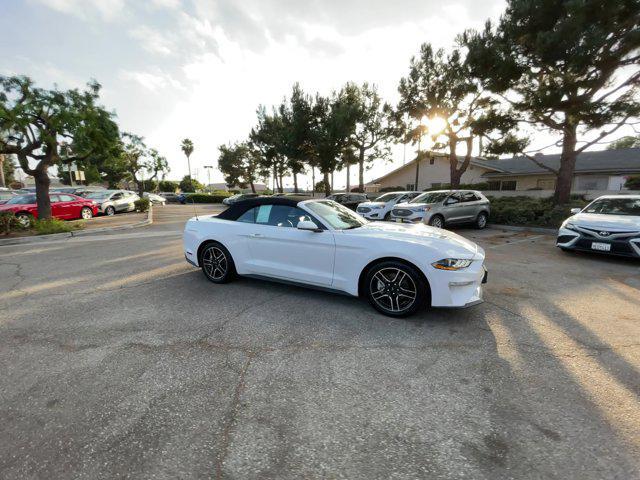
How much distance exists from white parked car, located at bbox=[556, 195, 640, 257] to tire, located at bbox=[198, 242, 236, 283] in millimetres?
7368

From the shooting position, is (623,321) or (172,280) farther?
(172,280)

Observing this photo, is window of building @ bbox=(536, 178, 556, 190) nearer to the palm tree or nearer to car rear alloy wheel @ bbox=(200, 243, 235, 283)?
car rear alloy wheel @ bbox=(200, 243, 235, 283)

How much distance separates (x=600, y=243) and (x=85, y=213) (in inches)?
801

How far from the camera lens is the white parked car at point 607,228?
20.5ft

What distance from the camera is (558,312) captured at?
4.04 m

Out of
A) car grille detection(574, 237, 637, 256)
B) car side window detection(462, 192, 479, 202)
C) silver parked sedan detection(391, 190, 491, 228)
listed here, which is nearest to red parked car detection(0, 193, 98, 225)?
silver parked sedan detection(391, 190, 491, 228)

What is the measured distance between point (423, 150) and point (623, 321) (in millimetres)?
20259

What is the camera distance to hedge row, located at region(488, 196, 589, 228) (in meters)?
11.8

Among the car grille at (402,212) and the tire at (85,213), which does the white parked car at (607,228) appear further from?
the tire at (85,213)

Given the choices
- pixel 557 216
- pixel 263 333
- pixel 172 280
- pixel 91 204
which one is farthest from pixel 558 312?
pixel 91 204

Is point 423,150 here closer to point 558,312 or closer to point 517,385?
point 558,312

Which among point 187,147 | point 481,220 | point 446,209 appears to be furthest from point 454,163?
point 187,147

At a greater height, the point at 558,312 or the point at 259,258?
the point at 259,258

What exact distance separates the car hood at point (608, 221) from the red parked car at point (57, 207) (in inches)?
675
